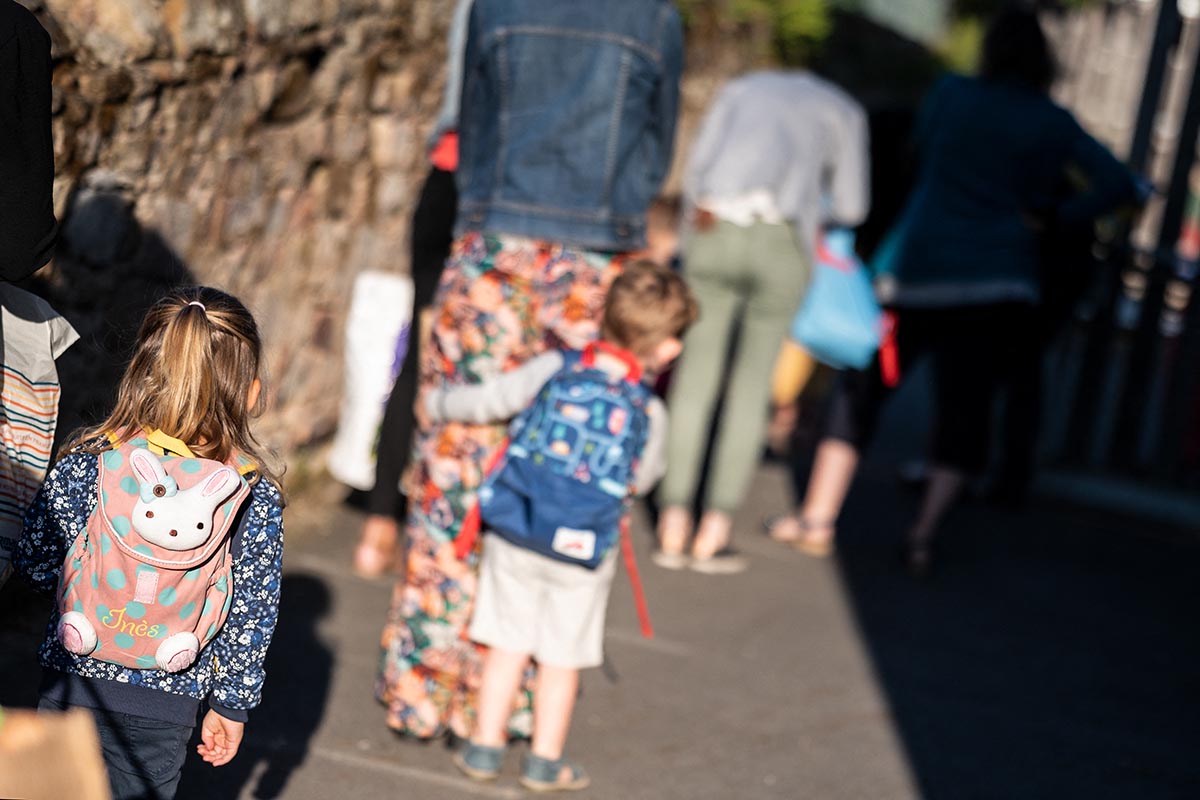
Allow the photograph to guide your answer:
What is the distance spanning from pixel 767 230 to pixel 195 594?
3332mm

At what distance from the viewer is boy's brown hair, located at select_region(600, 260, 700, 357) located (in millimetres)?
3619

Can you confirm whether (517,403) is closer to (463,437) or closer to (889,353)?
(463,437)

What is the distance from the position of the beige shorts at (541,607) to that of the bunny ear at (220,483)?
1127 mm

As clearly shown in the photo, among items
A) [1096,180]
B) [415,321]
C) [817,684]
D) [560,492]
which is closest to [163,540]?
[560,492]

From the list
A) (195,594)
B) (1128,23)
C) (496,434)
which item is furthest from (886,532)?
(1128,23)

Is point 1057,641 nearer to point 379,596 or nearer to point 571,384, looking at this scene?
point 379,596

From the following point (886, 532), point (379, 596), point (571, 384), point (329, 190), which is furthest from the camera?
point (886, 532)

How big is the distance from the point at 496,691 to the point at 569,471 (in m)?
0.59

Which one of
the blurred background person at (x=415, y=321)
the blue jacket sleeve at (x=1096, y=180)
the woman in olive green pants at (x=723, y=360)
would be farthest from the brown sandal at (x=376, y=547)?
the blue jacket sleeve at (x=1096, y=180)

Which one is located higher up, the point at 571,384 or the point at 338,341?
the point at 571,384

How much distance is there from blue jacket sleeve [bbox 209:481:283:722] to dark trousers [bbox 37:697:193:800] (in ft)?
0.32

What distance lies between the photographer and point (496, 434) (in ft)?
12.7

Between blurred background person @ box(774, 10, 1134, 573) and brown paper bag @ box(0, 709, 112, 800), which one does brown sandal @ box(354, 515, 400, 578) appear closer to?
blurred background person @ box(774, 10, 1134, 573)

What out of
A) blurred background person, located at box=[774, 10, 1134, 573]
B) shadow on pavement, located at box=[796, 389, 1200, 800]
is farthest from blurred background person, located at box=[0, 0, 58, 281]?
A: blurred background person, located at box=[774, 10, 1134, 573]
